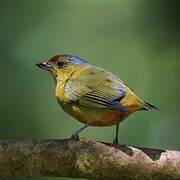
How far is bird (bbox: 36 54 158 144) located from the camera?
12.9 feet

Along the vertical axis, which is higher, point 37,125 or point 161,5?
point 161,5

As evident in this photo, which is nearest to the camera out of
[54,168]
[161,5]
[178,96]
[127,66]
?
[54,168]

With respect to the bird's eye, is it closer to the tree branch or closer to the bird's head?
the bird's head

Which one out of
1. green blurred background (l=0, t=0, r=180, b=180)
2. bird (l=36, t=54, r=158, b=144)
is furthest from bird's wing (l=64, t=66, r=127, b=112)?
green blurred background (l=0, t=0, r=180, b=180)

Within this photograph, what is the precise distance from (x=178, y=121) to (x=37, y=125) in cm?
161

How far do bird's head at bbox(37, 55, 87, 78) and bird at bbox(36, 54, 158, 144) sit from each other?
22 centimetres

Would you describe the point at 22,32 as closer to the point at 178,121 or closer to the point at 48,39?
the point at 48,39

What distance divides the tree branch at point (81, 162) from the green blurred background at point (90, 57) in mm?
1945

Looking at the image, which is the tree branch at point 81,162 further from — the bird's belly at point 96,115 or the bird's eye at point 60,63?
the bird's eye at point 60,63

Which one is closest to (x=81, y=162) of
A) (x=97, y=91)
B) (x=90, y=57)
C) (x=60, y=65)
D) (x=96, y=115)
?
(x=96, y=115)

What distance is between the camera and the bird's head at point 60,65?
4.74m

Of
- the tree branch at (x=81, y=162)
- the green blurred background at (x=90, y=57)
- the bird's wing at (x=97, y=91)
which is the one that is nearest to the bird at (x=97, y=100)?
the bird's wing at (x=97, y=91)

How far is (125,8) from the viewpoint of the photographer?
276 inches

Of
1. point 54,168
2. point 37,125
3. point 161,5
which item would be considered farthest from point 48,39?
point 54,168
